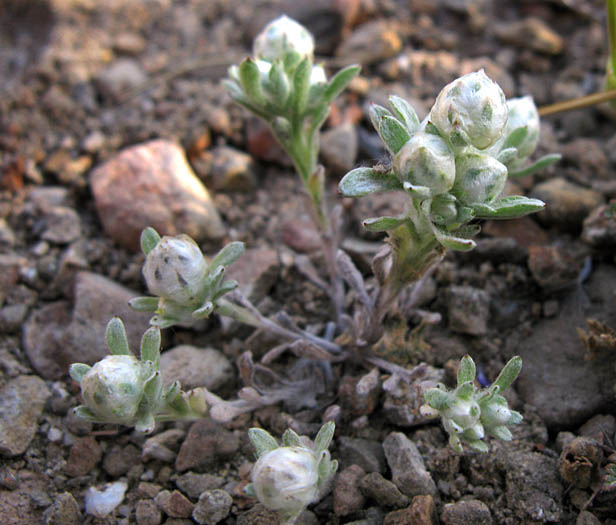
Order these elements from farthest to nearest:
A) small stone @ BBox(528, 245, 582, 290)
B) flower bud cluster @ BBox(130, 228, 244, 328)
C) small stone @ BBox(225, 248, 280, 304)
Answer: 1. small stone @ BBox(225, 248, 280, 304)
2. small stone @ BBox(528, 245, 582, 290)
3. flower bud cluster @ BBox(130, 228, 244, 328)

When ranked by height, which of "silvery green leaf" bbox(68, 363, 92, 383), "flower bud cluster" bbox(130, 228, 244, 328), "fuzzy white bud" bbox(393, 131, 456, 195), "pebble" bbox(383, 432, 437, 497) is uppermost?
"fuzzy white bud" bbox(393, 131, 456, 195)

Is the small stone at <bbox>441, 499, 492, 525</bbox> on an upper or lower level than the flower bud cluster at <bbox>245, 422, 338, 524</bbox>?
lower

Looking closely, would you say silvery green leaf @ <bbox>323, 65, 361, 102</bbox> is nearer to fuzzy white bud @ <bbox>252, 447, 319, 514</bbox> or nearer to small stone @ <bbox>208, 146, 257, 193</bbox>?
small stone @ <bbox>208, 146, 257, 193</bbox>

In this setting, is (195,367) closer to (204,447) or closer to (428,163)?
(204,447)

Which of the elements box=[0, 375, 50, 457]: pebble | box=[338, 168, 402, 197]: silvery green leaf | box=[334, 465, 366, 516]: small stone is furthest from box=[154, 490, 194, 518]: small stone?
box=[338, 168, 402, 197]: silvery green leaf

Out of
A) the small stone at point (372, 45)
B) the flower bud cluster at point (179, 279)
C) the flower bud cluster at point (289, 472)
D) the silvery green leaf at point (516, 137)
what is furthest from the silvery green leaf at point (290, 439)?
the small stone at point (372, 45)

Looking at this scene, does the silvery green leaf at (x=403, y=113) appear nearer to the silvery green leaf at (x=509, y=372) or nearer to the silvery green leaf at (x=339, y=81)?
the silvery green leaf at (x=339, y=81)

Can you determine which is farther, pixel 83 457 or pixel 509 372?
pixel 83 457

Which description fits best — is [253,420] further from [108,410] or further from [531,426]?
[531,426]

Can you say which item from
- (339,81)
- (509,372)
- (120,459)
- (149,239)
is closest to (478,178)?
(509,372)
